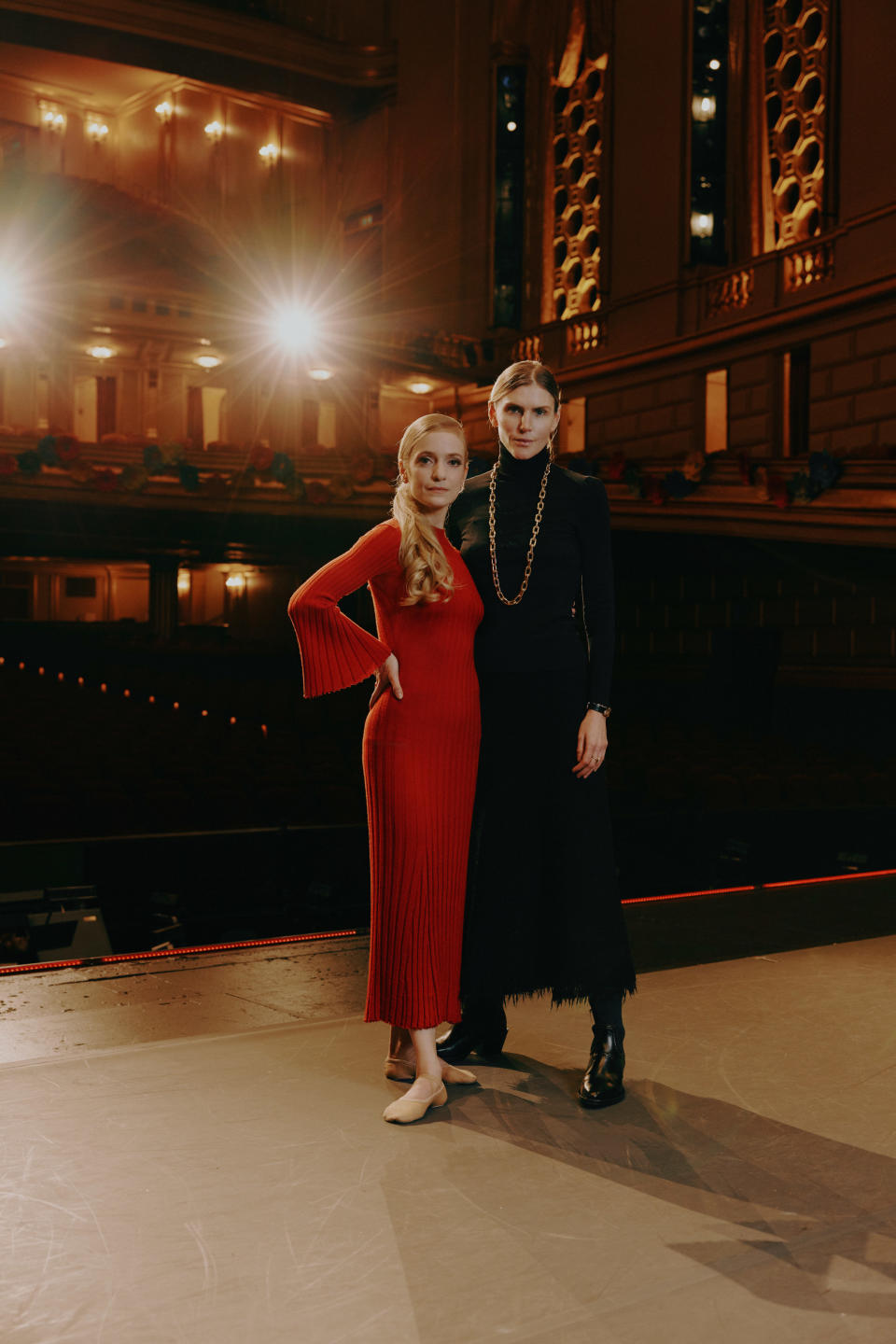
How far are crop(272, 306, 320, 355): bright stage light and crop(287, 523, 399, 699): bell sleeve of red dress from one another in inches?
988

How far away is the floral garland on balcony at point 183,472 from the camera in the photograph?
12.2 meters

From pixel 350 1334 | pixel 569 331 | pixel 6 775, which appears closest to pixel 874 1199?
pixel 350 1334

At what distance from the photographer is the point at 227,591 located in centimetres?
2334

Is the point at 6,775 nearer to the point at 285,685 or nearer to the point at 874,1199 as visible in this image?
the point at 874,1199

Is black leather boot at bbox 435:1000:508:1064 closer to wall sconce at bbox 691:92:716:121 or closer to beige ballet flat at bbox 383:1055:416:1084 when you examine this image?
A: beige ballet flat at bbox 383:1055:416:1084

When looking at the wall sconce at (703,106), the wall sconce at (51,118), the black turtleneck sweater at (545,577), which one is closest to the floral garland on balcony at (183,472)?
the wall sconce at (703,106)

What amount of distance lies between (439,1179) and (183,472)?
1093cm

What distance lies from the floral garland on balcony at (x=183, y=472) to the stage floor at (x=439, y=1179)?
31.7 ft

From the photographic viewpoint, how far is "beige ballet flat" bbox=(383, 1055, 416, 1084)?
2566mm

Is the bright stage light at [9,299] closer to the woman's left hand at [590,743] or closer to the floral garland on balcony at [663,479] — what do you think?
the floral garland on balcony at [663,479]

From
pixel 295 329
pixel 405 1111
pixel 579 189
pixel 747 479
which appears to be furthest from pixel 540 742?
pixel 295 329

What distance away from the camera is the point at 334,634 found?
8.18 ft

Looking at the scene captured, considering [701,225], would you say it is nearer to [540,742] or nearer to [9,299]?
[9,299]

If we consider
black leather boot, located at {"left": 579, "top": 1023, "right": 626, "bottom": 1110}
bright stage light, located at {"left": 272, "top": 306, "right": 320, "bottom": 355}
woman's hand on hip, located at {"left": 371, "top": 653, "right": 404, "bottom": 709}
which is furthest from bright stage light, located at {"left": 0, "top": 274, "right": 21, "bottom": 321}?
black leather boot, located at {"left": 579, "top": 1023, "right": 626, "bottom": 1110}
